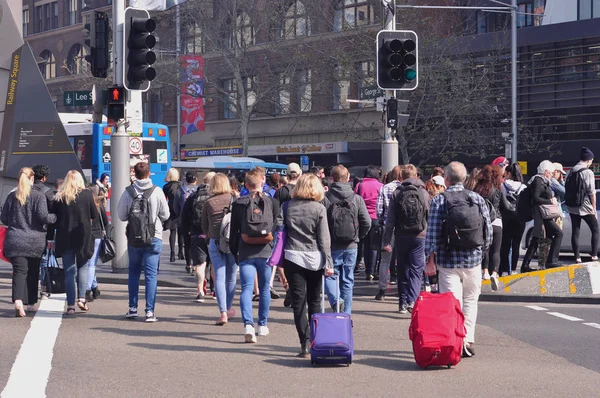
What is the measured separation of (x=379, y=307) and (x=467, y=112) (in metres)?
25.3

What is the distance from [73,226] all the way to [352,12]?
1326 inches

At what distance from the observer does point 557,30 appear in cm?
3997

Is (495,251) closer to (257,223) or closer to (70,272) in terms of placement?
(257,223)

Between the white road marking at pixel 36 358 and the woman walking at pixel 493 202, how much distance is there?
5038 mm

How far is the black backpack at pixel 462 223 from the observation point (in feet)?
28.5

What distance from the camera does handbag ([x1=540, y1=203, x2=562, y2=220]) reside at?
48.4 feet

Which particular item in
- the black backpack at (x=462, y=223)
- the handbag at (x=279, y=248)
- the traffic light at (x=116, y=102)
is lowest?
the handbag at (x=279, y=248)

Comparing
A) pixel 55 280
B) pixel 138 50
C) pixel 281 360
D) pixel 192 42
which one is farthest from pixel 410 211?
pixel 192 42

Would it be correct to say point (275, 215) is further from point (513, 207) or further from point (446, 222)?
point (513, 207)

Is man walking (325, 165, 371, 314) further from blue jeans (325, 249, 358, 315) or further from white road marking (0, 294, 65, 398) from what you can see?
white road marking (0, 294, 65, 398)

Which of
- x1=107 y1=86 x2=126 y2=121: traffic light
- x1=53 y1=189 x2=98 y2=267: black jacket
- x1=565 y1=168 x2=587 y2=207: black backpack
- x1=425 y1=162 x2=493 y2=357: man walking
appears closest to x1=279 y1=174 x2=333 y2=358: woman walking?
x1=425 y1=162 x2=493 y2=357: man walking

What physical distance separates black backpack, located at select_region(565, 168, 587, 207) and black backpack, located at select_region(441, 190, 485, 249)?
7617mm

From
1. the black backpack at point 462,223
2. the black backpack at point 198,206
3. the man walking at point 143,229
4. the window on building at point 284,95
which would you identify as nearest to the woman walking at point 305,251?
the black backpack at point 462,223

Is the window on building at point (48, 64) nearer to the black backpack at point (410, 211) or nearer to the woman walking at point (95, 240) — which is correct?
the woman walking at point (95, 240)
